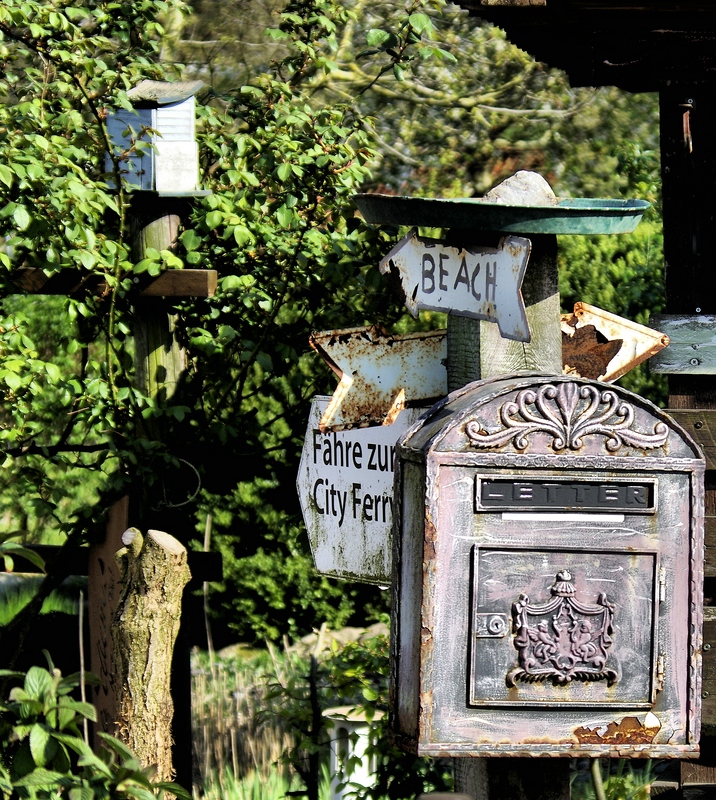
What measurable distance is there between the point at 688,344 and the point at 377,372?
1298 millimetres

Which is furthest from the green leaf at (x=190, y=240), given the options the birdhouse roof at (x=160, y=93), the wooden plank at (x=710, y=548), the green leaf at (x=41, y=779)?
the wooden plank at (x=710, y=548)

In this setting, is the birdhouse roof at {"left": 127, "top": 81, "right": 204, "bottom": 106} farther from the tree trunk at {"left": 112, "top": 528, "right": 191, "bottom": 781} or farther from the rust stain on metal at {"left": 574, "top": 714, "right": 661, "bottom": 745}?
the rust stain on metal at {"left": 574, "top": 714, "right": 661, "bottom": 745}

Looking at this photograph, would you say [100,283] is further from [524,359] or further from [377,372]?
[524,359]

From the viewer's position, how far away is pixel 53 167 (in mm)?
3766

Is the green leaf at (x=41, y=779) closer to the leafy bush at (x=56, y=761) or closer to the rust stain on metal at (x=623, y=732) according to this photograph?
the leafy bush at (x=56, y=761)

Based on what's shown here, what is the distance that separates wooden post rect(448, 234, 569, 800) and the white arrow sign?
331 millimetres

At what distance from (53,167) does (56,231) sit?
21 cm

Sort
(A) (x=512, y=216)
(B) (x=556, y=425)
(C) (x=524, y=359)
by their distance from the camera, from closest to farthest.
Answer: (B) (x=556, y=425)
(A) (x=512, y=216)
(C) (x=524, y=359)

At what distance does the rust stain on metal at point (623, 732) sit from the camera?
265cm

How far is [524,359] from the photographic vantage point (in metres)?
2.93

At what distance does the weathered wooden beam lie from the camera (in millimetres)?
3945

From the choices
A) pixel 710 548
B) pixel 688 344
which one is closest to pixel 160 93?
pixel 688 344

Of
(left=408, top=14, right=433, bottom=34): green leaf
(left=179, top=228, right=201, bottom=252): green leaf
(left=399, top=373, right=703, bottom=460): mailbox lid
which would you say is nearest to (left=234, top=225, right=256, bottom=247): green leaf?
(left=179, top=228, right=201, bottom=252): green leaf

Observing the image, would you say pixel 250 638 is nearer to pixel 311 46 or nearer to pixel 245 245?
pixel 245 245
